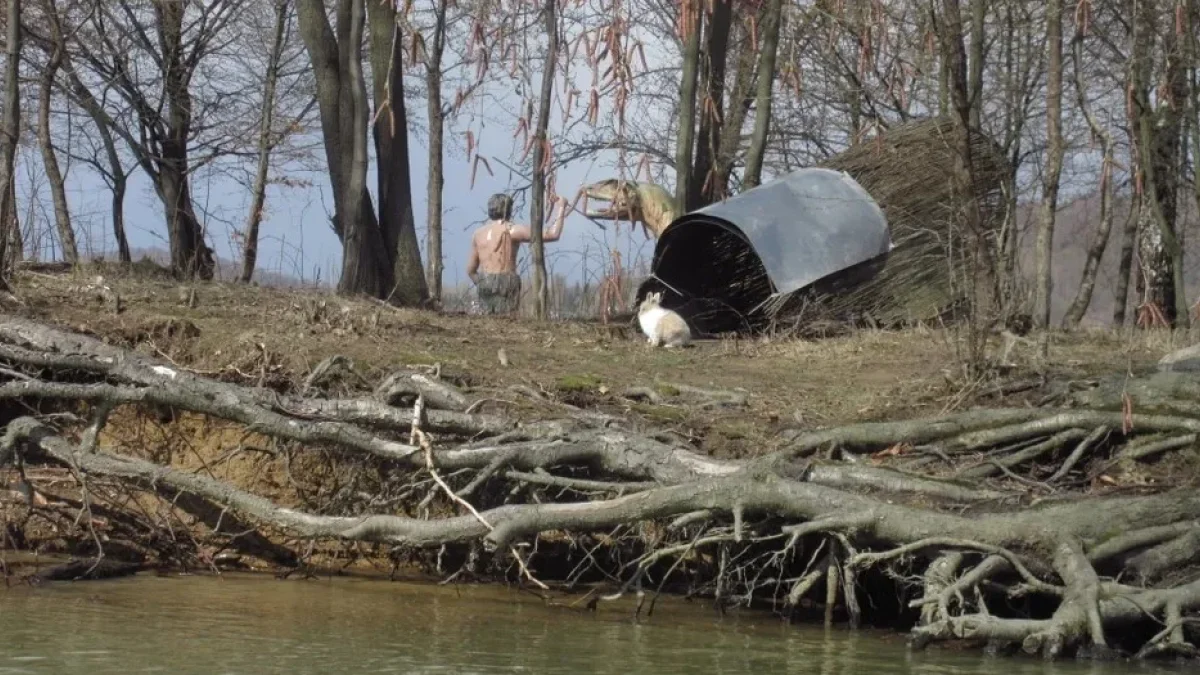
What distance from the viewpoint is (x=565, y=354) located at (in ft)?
37.2

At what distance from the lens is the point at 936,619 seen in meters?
7.12

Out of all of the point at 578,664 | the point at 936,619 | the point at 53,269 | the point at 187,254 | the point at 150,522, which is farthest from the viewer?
the point at 187,254

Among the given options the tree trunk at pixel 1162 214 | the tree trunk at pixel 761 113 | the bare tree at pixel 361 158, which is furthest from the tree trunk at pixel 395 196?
the tree trunk at pixel 1162 214

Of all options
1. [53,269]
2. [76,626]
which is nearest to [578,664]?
[76,626]

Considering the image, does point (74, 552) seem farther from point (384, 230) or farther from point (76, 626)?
point (384, 230)

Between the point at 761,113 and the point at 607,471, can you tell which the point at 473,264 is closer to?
the point at 761,113

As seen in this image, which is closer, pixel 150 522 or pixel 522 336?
pixel 150 522

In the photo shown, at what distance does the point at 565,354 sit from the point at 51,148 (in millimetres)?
10396

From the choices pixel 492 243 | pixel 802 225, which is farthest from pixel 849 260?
pixel 492 243

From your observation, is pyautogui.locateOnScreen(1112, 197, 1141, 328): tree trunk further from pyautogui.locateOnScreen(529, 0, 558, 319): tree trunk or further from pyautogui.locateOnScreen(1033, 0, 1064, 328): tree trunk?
pyautogui.locateOnScreen(529, 0, 558, 319): tree trunk

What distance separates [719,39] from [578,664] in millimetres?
10726

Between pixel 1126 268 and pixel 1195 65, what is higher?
pixel 1195 65

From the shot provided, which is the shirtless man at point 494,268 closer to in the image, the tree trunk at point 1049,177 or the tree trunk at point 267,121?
the tree trunk at point 1049,177

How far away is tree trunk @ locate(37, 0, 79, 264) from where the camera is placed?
14360 millimetres
